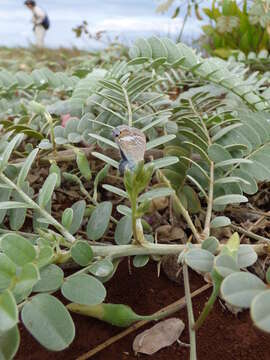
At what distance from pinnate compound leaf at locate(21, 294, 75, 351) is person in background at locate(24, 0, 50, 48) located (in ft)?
21.6

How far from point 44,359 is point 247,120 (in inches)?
19.7

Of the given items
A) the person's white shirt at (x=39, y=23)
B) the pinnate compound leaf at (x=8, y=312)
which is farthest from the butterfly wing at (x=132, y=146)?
the person's white shirt at (x=39, y=23)

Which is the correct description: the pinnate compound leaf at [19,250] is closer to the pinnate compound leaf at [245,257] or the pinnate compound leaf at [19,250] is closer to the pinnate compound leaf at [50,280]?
the pinnate compound leaf at [50,280]

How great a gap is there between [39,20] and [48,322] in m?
7.13

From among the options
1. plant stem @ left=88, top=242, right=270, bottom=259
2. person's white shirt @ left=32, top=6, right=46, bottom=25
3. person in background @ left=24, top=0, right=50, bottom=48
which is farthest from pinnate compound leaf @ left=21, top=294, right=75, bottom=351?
person's white shirt @ left=32, top=6, right=46, bottom=25

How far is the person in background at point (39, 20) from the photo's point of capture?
22.3 feet

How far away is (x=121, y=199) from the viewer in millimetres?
917

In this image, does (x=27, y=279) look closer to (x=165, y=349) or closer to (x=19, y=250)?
(x=19, y=250)

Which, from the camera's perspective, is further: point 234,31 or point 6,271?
point 234,31

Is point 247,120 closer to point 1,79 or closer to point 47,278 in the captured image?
point 47,278

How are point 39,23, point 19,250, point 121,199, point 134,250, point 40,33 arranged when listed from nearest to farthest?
point 19,250, point 134,250, point 121,199, point 40,33, point 39,23

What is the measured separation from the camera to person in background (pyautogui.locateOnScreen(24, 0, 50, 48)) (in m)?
6.80

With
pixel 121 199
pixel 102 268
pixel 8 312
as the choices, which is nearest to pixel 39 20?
pixel 121 199

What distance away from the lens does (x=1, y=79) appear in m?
1.22
